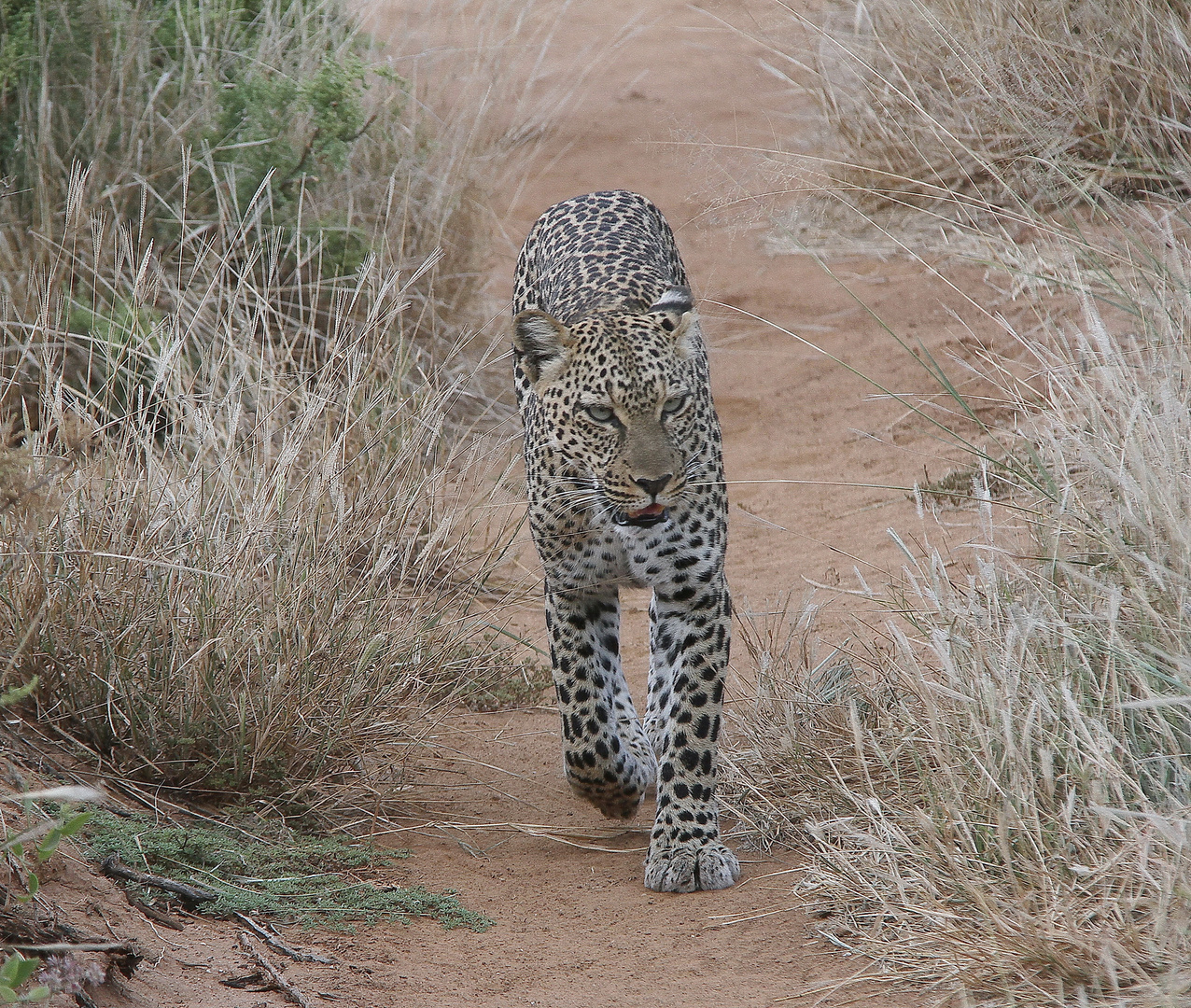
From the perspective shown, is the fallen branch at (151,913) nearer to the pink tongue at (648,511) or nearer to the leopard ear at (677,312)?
the pink tongue at (648,511)

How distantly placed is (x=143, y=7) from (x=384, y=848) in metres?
5.66

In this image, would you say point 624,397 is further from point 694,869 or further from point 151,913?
point 151,913

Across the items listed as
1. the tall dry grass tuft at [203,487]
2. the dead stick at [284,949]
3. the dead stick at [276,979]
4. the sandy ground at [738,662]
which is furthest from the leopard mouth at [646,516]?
the dead stick at [276,979]

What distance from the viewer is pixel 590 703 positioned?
197 inches

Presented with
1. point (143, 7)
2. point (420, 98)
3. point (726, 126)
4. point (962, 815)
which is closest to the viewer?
point (962, 815)

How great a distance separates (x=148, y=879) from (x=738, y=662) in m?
3.08

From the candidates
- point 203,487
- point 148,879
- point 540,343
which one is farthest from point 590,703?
point 148,879

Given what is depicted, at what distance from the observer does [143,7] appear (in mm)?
8242

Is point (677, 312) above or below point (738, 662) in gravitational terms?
above

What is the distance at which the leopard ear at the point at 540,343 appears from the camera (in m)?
4.85

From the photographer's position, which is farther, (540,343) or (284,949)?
(540,343)

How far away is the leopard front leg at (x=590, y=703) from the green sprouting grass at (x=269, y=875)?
30.0 inches

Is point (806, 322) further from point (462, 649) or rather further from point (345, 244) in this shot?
point (462, 649)

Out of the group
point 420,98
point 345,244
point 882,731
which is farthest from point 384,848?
point 420,98
